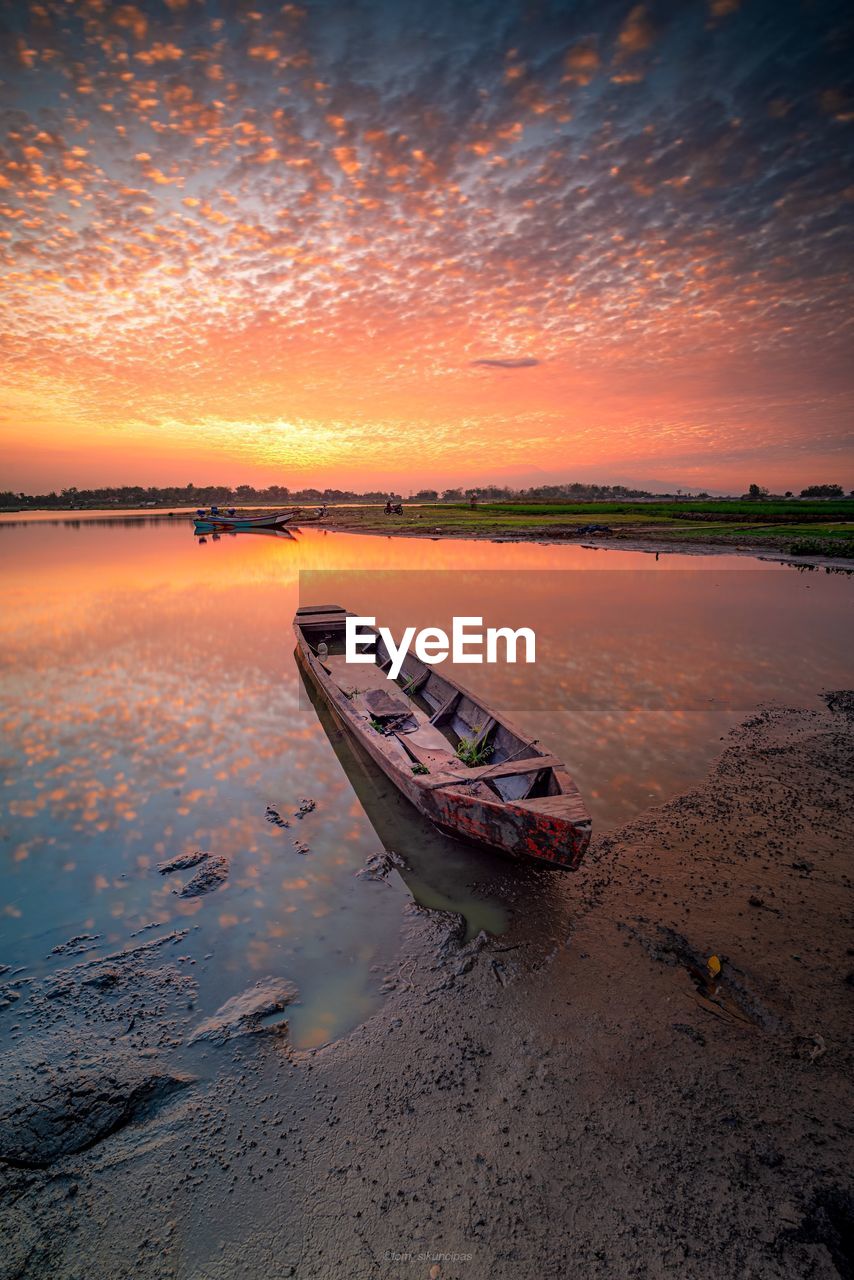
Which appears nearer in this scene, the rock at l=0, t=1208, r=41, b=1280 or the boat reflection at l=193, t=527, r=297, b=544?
the rock at l=0, t=1208, r=41, b=1280

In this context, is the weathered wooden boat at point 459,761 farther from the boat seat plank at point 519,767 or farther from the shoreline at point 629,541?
the shoreline at point 629,541

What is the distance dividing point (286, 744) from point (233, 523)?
66.8 meters

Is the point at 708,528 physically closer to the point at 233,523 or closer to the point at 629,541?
the point at 629,541

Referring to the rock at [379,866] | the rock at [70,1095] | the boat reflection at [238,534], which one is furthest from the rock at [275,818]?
the boat reflection at [238,534]

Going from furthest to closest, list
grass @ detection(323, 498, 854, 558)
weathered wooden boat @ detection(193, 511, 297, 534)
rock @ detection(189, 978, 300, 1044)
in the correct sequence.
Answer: weathered wooden boat @ detection(193, 511, 297, 534)
grass @ detection(323, 498, 854, 558)
rock @ detection(189, 978, 300, 1044)

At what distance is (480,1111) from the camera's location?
13.1 feet

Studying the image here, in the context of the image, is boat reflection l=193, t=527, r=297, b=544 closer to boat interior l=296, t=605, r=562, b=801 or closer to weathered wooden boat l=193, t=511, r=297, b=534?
weathered wooden boat l=193, t=511, r=297, b=534

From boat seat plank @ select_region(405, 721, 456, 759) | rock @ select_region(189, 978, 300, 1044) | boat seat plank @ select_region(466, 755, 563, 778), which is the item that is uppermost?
boat seat plank @ select_region(466, 755, 563, 778)

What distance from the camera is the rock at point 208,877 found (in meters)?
6.51

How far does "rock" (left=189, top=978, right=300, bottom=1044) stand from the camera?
4668 millimetres

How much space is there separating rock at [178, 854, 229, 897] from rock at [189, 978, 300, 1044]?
1.73 meters

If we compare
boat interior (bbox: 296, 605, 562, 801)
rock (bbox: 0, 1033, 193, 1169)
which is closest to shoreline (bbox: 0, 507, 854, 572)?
boat interior (bbox: 296, 605, 562, 801)

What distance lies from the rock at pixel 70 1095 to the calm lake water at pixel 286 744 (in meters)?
0.79

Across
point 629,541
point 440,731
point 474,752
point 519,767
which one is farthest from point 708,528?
point 519,767
